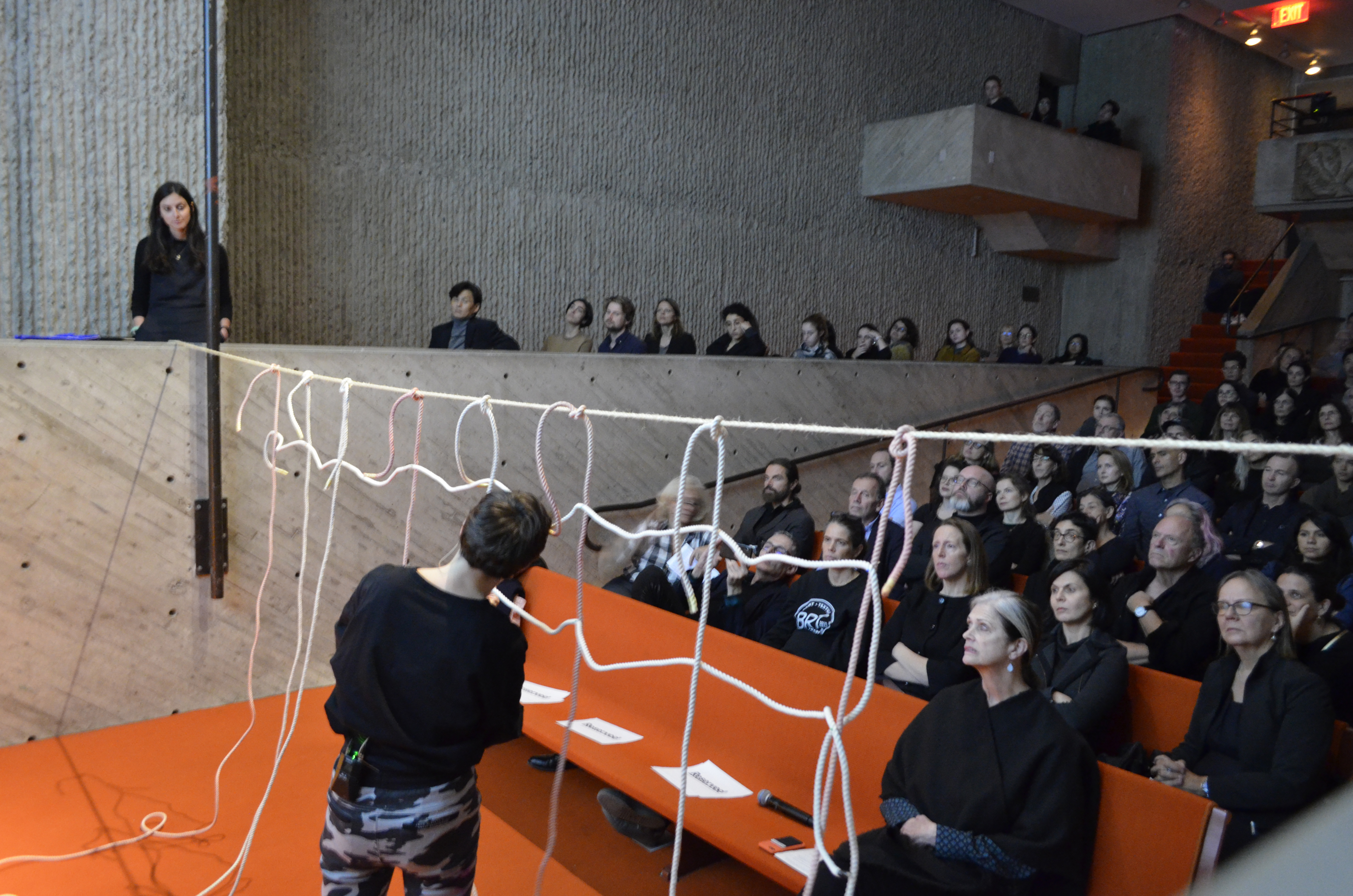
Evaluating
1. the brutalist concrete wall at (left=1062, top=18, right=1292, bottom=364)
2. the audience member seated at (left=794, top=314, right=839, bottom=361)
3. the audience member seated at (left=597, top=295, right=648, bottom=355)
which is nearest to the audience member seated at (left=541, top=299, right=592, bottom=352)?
the audience member seated at (left=597, top=295, right=648, bottom=355)

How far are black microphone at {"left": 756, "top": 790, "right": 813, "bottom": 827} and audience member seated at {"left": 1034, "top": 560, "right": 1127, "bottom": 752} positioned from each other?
770 mm

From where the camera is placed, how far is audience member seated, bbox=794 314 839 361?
7070mm

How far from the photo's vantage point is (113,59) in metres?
4.92

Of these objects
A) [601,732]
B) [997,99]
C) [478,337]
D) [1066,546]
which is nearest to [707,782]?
[601,732]

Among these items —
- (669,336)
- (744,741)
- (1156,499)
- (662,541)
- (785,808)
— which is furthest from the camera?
(669,336)

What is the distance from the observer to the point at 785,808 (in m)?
2.94

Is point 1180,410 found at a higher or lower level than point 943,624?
higher

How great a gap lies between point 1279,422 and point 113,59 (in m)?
7.23

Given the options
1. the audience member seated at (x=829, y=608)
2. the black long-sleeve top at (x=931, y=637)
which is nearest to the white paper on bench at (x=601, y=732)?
the audience member seated at (x=829, y=608)

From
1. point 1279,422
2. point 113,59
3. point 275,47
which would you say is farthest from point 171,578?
point 1279,422

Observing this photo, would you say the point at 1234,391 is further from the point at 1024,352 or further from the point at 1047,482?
the point at 1024,352

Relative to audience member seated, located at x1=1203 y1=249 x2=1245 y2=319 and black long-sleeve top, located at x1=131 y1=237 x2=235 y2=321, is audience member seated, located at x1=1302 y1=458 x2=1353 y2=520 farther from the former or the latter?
audience member seated, located at x1=1203 y1=249 x2=1245 y2=319

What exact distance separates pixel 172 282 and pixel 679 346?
9.87 ft

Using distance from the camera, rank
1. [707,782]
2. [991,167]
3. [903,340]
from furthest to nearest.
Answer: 1. [991,167]
2. [903,340]
3. [707,782]
